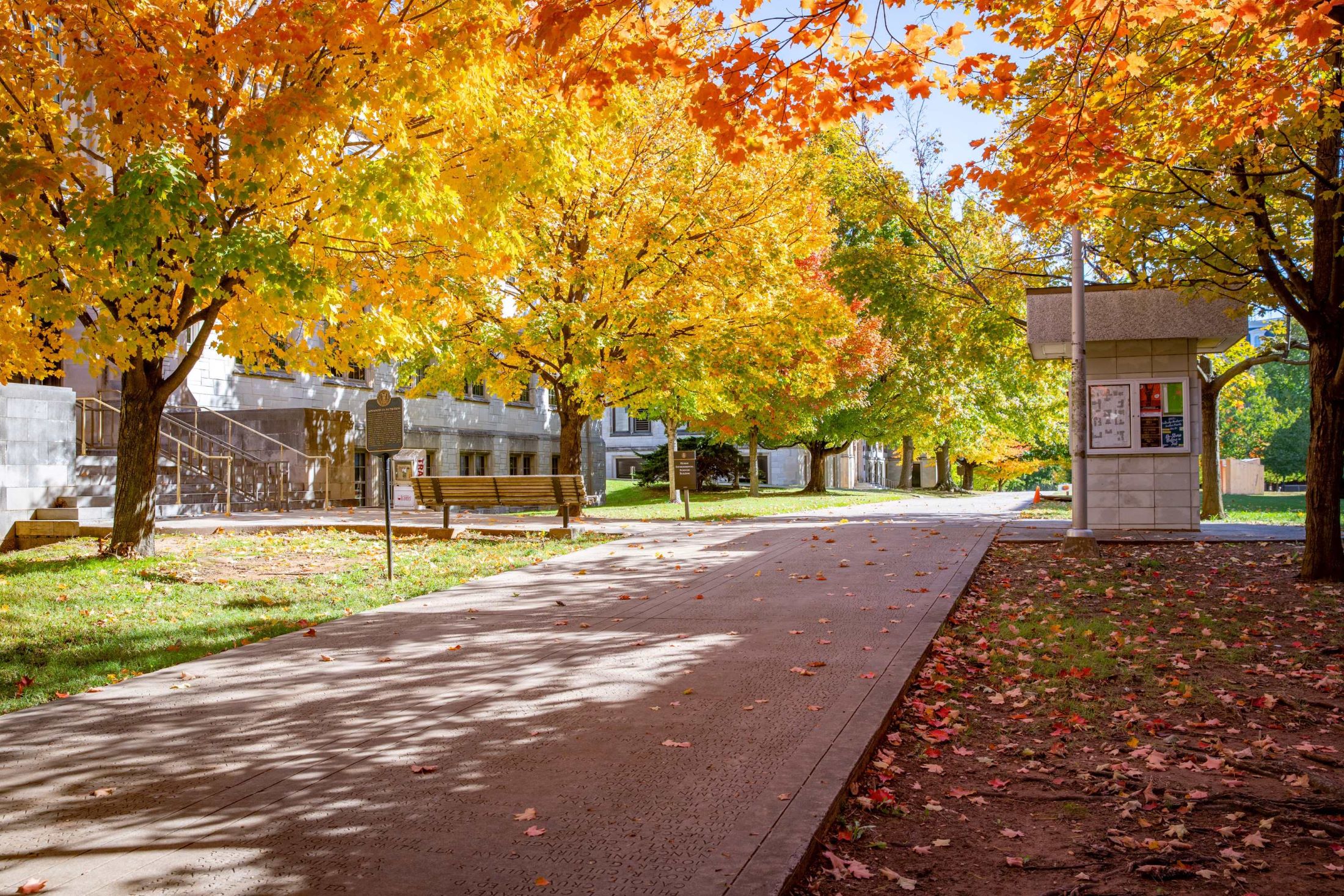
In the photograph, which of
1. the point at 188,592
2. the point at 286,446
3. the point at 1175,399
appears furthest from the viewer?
the point at 286,446

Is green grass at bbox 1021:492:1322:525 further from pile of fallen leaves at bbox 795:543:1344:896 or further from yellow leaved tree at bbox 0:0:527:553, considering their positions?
yellow leaved tree at bbox 0:0:527:553

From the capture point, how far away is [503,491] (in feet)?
55.0

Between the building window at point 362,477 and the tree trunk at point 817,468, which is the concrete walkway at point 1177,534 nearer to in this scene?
the building window at point 362,477

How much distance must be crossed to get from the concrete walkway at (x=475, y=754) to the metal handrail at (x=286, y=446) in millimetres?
14864

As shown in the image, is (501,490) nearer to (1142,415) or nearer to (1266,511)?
(1142,415)

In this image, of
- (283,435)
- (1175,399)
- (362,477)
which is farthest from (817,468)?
(1175,399)

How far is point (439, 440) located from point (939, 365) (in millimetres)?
14182

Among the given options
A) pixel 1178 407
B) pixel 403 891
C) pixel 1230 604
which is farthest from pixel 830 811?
pixel 1178 407

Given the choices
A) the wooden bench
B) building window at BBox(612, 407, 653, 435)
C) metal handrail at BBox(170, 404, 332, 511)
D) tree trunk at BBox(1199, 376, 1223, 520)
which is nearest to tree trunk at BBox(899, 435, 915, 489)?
building window at BBox(612, 407, 653, 435)

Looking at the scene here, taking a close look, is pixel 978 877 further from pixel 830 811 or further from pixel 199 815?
pixel 199 815

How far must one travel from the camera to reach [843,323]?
2206cm

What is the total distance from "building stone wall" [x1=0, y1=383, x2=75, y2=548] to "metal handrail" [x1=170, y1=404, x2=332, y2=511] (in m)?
6.53

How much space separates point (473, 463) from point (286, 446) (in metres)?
9.15

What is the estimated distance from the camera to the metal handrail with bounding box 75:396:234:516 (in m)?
19.6
